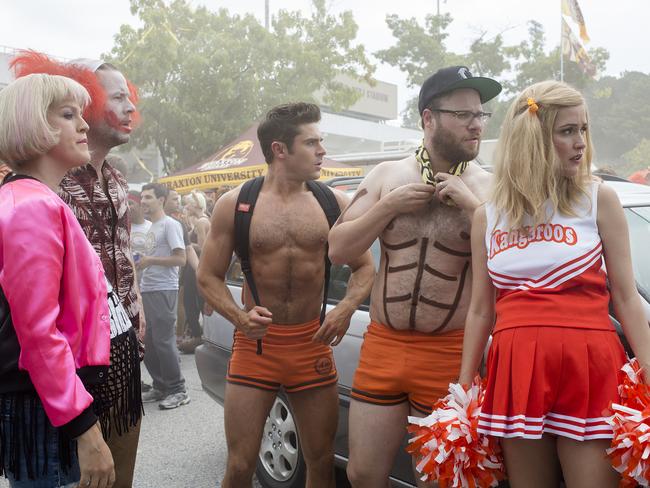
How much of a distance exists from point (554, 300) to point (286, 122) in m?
1.77

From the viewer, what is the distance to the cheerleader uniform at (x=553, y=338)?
2.24 meters

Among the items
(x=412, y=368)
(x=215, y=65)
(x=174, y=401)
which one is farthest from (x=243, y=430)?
(x=215, y=65)

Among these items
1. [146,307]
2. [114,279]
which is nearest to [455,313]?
[114,279]

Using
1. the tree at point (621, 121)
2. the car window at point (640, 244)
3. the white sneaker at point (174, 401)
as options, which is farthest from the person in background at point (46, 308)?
the tree at point (621, 121)

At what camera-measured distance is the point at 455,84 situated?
294 centimetres

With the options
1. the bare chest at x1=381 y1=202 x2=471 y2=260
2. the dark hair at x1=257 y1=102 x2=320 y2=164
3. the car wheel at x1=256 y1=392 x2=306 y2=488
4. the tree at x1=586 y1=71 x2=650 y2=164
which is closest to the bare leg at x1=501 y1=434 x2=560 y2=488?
the bare chest at x1=381 y1=202 x2=471 y2=260

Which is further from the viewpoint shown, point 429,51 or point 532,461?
point 429,51

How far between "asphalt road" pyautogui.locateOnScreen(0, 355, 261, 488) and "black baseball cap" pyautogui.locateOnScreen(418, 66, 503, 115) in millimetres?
2977

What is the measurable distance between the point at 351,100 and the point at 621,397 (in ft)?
87.0

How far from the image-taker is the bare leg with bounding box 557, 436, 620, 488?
2.18 metres

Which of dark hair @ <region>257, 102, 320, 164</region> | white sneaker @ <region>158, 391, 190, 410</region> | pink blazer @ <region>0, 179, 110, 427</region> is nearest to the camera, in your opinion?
pink blazer @ <region>0, 179, 110, 427</region>

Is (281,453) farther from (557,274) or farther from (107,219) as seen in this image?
(557,274)

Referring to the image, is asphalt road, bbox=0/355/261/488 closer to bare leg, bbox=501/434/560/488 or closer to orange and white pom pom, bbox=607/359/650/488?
bare leg, bbox=501/434/560/488

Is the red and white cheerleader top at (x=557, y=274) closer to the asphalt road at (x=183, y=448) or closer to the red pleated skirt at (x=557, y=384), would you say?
the red pleated skirt at (x=557, y=384)
